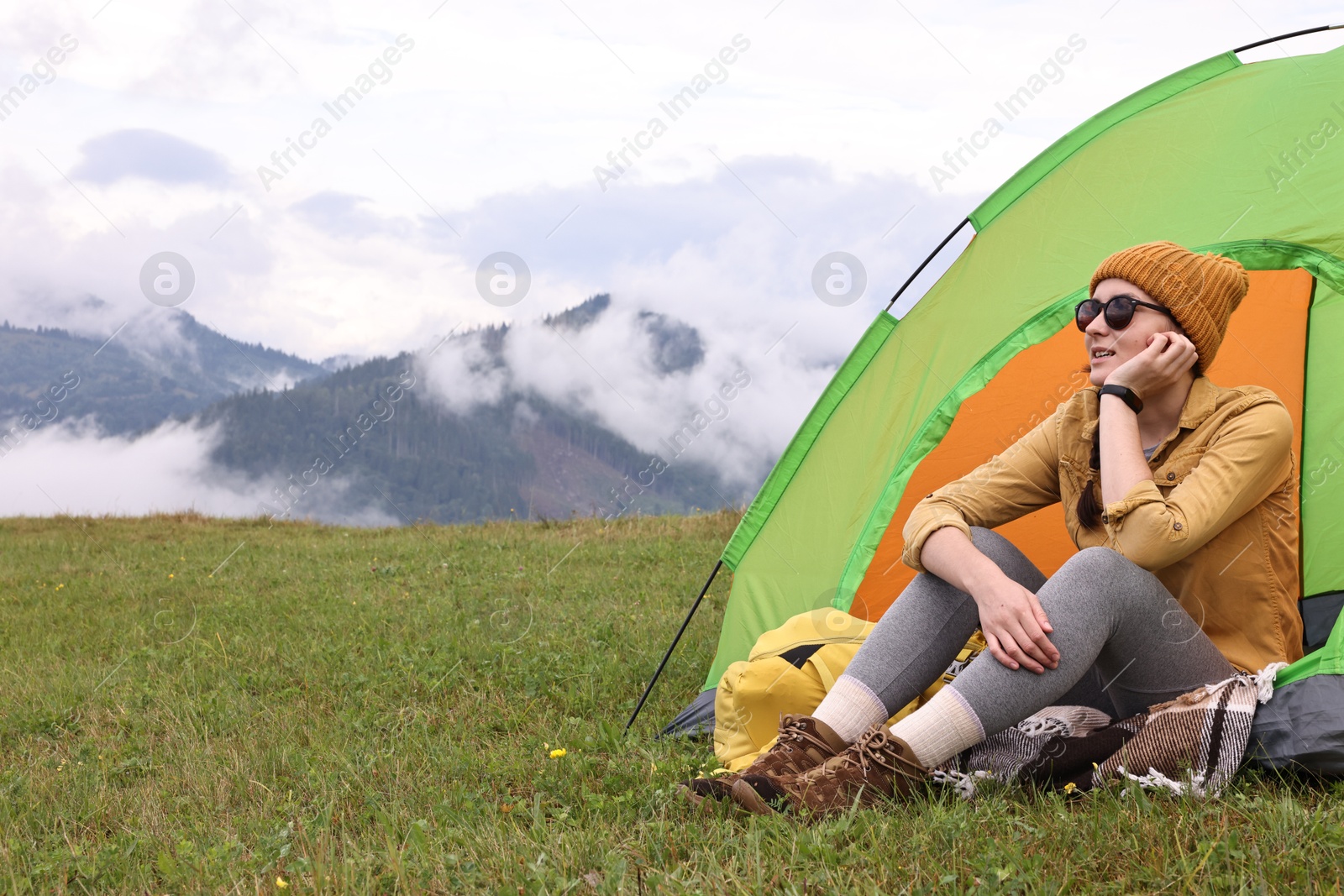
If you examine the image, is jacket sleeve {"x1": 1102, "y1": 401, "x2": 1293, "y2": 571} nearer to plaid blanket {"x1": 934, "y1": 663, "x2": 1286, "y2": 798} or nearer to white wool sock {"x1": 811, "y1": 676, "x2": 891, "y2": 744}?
plaid blanket {"x1": 934, "y1": 663, "x2": 1286, "y2": 798}

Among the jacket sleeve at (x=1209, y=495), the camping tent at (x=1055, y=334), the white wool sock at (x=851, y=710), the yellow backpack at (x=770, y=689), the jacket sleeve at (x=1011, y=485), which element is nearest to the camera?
the jacket sleeve at (x=1209, y=495)

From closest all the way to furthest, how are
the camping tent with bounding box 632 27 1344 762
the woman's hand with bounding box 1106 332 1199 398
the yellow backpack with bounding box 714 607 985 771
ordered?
the woman's hand with bounding box 1106 332 1199 398, the yellow backpack with bounding box 714 607 985 771, the camping tent with bounding box 632 27 1344 762

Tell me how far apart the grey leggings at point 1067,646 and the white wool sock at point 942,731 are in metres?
0.02

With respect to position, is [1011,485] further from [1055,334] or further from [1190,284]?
[1055,334]

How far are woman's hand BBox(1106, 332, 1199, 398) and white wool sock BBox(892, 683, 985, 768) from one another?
105 cm

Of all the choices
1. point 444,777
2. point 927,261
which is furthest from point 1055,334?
point 444,777

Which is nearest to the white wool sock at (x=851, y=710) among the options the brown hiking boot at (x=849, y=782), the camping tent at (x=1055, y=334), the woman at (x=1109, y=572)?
the woman at (x=1109, y=572)

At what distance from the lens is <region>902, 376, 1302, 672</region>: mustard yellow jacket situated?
2492mm

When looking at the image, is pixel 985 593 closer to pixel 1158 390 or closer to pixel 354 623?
pixel 1158 390

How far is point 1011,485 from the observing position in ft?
9.98

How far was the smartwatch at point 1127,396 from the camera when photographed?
2.73 metres

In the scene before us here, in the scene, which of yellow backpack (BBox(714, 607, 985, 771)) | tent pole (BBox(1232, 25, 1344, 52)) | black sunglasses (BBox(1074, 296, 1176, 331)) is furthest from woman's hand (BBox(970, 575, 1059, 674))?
tent pole (BBox(1232, 25, 1344, 52))

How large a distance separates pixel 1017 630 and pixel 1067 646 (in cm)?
13

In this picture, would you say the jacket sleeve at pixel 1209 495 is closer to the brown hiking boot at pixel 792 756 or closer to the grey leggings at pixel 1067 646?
the grey leggings at pixel 1067 646
